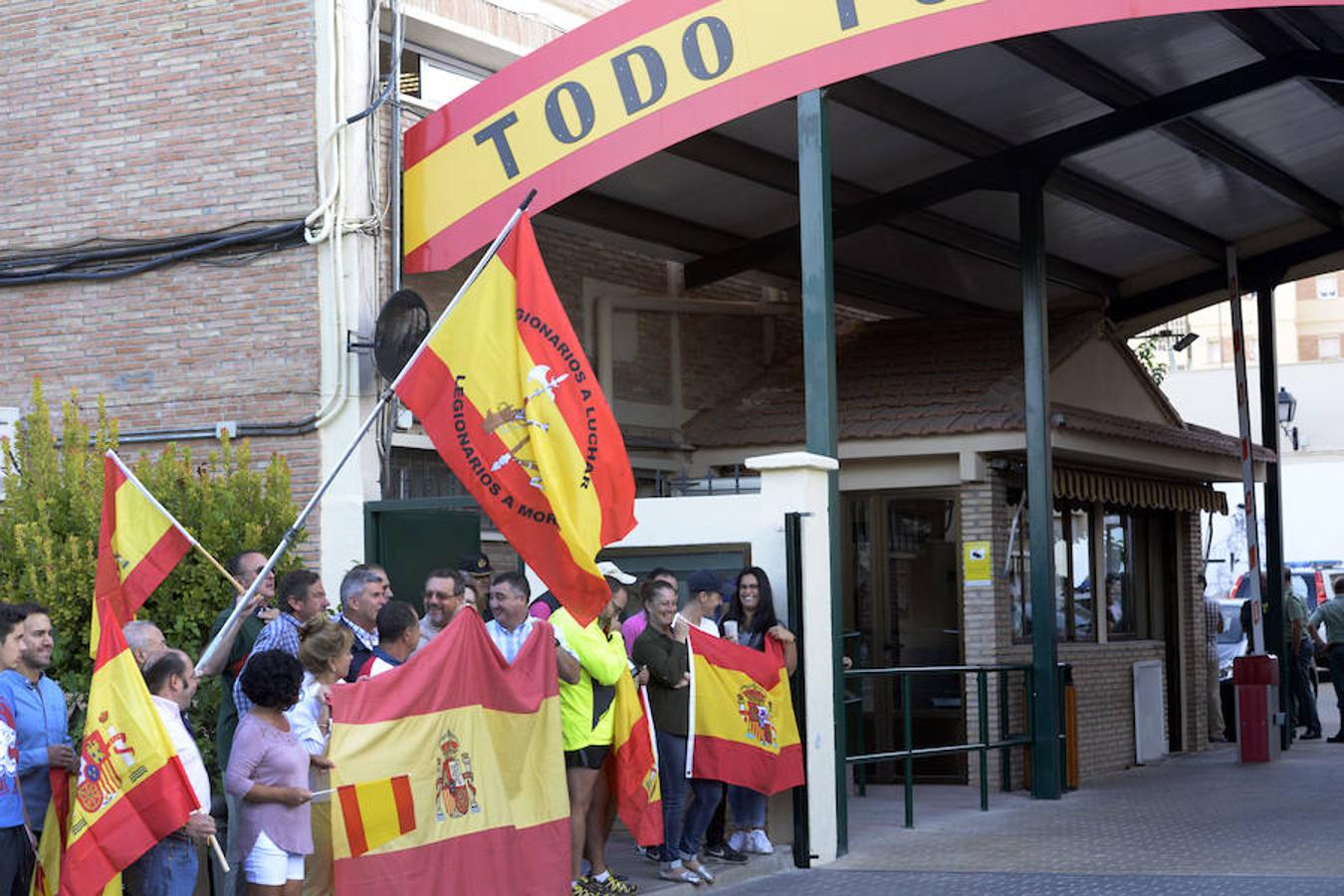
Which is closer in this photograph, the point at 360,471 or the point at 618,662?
the point at 618,662

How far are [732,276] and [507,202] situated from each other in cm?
542

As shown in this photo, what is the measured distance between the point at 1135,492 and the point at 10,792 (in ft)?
45.1

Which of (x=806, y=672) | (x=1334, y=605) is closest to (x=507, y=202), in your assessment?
(x=806, y=672)

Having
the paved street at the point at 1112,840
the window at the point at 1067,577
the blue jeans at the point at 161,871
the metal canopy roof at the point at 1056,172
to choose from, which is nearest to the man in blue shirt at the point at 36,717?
the blue jeans at the point at 161,871

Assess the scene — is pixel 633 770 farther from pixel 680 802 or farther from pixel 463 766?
pixel 463 766

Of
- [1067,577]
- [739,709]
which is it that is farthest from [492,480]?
[1067,577]

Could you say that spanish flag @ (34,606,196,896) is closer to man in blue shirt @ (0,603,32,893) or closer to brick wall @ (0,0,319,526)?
man in blue shirt @ (0,603,32,893)

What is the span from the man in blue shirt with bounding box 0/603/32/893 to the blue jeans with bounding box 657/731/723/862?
4168 millimetres

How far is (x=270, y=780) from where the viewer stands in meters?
7.61

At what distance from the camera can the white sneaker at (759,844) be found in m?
11.6

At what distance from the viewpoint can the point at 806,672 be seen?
39.0 feet

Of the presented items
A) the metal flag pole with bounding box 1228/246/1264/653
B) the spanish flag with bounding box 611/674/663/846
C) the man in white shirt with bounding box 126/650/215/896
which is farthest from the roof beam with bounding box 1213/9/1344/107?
the man in white shirt with bounding box 126/650/215/896

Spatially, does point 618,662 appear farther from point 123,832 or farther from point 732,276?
point 732,276

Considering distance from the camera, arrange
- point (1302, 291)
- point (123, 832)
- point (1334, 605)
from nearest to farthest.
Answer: point (123, 832) < point (1334, 605) < point (1302, 291)
